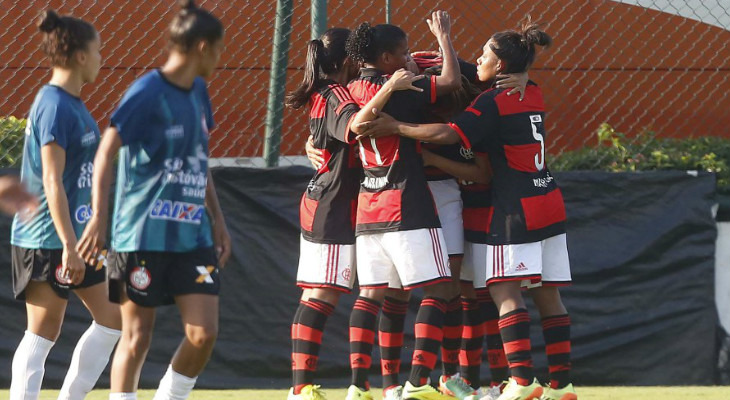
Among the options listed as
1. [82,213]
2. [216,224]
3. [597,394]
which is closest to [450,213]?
[216,224]

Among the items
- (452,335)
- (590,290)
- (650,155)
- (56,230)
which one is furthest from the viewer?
(650,155)

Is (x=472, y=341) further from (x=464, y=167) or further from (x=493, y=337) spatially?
(x=464, y=167)

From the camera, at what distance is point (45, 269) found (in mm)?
4598

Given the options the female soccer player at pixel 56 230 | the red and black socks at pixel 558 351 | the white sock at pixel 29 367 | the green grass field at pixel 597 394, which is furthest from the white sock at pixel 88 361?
the red and black socks at pixel 558 351

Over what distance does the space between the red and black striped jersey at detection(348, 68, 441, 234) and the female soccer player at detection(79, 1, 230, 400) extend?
1186 millimetres

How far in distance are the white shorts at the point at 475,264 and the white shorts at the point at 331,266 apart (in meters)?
0.58

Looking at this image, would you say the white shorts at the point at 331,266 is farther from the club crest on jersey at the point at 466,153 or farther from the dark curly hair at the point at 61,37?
the dark curly hair at the point at 61,37

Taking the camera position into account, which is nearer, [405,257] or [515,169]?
[405,257]

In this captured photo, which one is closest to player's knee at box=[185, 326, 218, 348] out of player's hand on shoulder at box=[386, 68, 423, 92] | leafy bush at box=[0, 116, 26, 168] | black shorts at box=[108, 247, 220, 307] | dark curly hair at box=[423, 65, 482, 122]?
black shorts at box=[108, 247, 220, 307]

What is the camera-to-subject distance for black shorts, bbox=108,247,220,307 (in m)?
4.03

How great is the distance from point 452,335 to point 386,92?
1.39 m

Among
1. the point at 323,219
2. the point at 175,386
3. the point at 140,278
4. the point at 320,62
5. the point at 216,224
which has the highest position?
the point at 320,62

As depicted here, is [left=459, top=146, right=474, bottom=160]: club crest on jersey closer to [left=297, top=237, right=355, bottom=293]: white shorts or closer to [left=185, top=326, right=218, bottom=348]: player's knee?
[left=297, top=237, right=355, bottom=293]: white shorts

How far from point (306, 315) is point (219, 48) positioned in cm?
167
